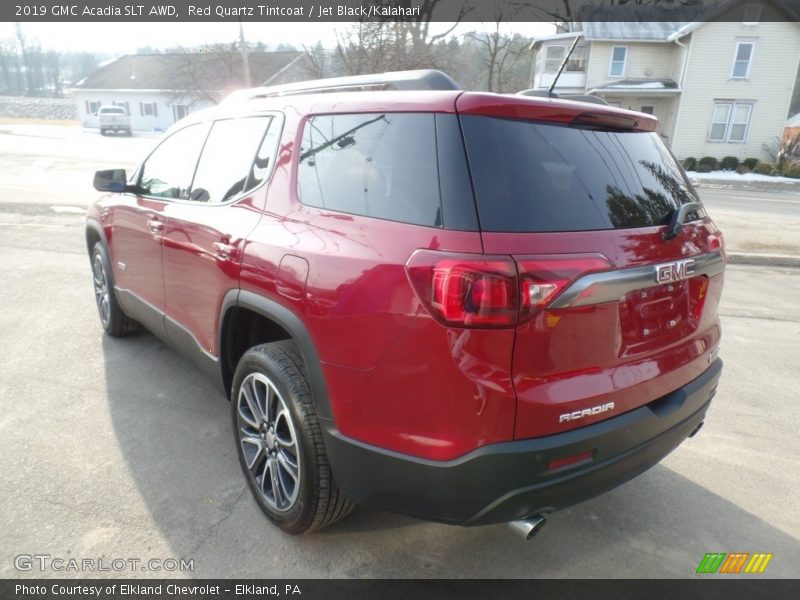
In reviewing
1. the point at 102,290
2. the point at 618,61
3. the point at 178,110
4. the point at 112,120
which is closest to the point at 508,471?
the point at 102,290

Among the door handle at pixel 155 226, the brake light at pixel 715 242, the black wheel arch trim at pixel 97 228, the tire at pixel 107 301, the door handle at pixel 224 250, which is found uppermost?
the brake light at pixel 715 242

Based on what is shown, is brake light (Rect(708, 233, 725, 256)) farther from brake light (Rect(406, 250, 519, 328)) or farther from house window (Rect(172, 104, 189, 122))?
house window (Rect(172, 104, 189, 122))

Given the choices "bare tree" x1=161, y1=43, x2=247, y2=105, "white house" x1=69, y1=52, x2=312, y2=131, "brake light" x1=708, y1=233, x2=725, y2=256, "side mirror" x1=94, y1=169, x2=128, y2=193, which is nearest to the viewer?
"brake light" x1=708, y1=233, x2=725, y2=256

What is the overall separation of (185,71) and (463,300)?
3955cm

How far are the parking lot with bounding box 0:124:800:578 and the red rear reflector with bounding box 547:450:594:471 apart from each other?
0.72 m

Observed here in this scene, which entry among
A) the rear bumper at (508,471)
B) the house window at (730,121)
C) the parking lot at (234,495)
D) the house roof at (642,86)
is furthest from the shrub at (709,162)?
the rear bumper at (508,471)

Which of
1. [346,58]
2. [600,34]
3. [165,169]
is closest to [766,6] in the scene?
[600,34]

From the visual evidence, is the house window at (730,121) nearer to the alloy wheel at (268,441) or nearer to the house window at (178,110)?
the alloy wheel at (268,441)

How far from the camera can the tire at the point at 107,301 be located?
4.48m

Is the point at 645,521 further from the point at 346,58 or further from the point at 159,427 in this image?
the point at 346,58

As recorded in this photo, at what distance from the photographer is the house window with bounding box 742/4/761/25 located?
26953mm

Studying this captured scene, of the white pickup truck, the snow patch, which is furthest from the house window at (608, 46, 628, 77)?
the white pickup truck

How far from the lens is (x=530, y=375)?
1795 millimetres

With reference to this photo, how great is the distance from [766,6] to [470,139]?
110ft
